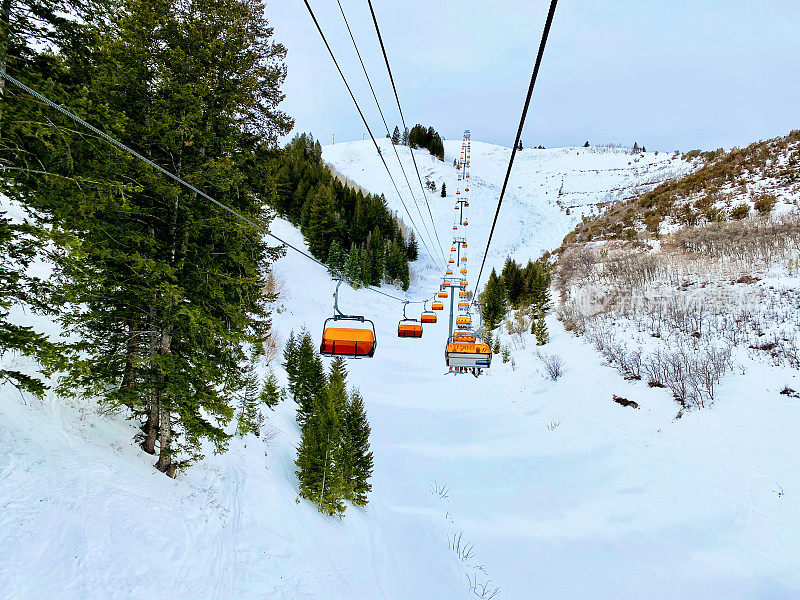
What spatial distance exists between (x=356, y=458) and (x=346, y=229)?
143 feet

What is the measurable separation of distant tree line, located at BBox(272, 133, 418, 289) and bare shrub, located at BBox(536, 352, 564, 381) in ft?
97.2

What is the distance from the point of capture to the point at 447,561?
550 inches

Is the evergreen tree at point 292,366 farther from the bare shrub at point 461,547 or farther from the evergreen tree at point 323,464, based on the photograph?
the bare shrub at point 461,547

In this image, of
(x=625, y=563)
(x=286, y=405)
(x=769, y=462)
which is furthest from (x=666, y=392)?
(x=286, y=405)

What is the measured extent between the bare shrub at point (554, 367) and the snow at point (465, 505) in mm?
381

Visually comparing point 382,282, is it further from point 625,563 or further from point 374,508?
point 625,563

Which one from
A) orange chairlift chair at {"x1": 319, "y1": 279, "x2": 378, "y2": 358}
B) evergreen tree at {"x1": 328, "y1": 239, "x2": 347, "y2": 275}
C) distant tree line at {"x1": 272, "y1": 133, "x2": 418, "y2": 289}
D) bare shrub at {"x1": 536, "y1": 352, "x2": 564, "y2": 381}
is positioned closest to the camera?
orange chairlift chair at {"x1": 319, "y1": 279, "x2": 378, "y2": 358}

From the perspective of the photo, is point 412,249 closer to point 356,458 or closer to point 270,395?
point 270,395

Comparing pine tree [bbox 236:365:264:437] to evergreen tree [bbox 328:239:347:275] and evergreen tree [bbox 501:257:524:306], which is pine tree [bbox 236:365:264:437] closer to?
evergreen tree [bbox 501:257:524:306]

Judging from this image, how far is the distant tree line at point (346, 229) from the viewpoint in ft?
164

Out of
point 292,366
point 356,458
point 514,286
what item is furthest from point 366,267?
point 356,458

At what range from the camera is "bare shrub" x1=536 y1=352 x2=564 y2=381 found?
765 inches

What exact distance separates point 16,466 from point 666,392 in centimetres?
1938

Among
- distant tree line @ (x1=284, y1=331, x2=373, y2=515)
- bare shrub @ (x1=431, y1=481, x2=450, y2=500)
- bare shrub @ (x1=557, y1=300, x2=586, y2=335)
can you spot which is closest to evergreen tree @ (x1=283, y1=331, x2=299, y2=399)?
distant tree line @ (x1=284, y1=331, x2=373, y2=515)
